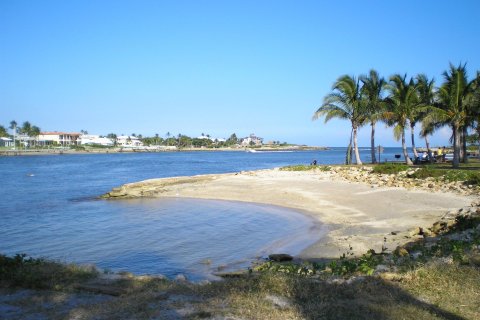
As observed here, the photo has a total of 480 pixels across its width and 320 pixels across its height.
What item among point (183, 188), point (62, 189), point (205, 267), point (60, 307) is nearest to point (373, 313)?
point (60, 307)

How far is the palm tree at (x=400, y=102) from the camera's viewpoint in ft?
125

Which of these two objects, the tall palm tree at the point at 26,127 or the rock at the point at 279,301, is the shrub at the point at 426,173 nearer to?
the rock at the point at 279,301

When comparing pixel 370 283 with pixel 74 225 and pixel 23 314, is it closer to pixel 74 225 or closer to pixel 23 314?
pixel 23 314

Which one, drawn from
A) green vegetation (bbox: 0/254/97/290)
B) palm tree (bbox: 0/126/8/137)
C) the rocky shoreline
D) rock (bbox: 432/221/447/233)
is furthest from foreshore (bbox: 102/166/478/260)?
palm tree (bbox: 0/126/8/137)

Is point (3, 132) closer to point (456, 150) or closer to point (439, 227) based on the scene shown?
point (456, 150)

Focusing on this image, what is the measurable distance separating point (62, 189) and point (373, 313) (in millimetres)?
36006

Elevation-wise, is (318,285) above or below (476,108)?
below

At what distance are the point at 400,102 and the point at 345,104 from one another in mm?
4771

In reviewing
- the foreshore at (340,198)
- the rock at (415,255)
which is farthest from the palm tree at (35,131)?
the rock at (415,255)

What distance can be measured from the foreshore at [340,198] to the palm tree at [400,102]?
817cm

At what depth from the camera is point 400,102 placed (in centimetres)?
3853

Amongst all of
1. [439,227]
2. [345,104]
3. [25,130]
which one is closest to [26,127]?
[25,130]

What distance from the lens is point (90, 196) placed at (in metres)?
31.6

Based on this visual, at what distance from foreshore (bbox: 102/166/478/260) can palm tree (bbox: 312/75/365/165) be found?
22.3 ft
